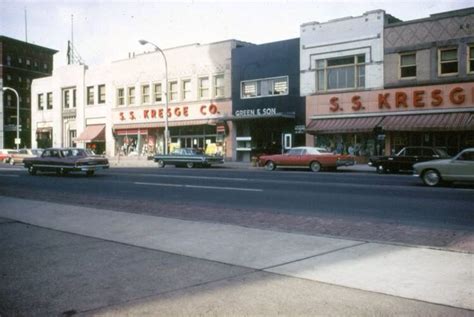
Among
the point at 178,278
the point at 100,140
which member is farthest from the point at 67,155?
the point at 100,140

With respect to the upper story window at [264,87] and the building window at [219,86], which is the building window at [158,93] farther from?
the upper story window at [264,87]

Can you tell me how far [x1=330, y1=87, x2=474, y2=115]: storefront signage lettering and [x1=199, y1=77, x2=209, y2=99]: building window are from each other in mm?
12524

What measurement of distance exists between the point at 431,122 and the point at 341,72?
7428mm

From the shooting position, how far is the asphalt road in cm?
902

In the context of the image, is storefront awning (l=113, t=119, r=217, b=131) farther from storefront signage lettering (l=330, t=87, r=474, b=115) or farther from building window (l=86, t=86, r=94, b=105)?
storefront signage lettering (l=330, t=87, r=474, b=115)

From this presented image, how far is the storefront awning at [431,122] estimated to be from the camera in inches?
1064

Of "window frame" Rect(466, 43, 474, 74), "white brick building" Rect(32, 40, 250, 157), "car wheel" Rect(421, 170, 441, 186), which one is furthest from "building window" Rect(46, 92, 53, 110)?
"car wheel" Rect(421, 170, 441, 186)

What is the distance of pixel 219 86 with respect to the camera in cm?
4016

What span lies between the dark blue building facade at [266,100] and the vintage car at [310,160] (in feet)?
15.8

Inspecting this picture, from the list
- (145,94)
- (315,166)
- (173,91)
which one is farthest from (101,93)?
(315,166)

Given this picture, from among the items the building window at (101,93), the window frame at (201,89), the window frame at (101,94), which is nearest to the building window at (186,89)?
the window frame at (201,89)

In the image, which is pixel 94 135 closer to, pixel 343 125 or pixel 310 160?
pixel 343 125

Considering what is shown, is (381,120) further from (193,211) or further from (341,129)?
(193,211)

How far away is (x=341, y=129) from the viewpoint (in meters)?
31.8
